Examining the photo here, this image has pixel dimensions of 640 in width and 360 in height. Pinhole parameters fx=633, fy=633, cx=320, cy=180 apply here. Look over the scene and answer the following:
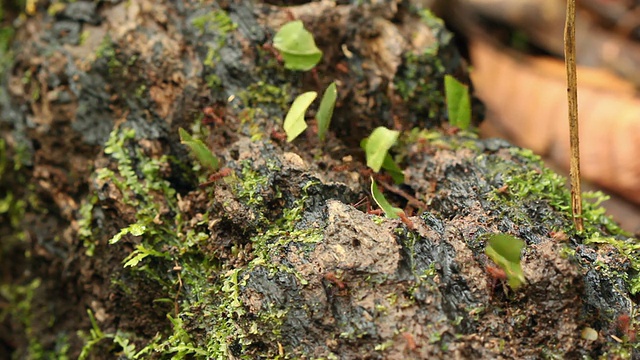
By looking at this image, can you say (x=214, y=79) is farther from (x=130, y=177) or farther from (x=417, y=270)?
(x=417, y=270)

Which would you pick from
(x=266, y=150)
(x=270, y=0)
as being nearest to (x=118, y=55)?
(x=270, y=0)

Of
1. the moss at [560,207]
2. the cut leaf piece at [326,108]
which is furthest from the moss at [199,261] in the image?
the moss at [560,207]

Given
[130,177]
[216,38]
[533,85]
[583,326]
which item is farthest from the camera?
[533,85]

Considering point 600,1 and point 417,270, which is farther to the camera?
point 600,1

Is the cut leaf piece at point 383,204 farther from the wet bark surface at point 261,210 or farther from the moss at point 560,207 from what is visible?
the moss at point 560,207

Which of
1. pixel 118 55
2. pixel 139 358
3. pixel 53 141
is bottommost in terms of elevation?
pixel 139 358

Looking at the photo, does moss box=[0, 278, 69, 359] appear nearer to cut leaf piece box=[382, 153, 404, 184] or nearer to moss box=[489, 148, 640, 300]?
cut leaf piece box=[382, 153, 404, 184]

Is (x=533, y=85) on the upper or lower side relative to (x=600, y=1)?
lower

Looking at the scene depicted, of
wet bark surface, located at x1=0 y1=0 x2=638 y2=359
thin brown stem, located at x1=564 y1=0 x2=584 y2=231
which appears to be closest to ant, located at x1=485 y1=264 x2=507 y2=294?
wet bark surface, located at x1=0 y1=0 x2=638 y2=359
